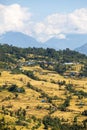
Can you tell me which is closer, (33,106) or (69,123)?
(69,123)

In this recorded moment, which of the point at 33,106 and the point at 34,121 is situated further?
the point at 33,106

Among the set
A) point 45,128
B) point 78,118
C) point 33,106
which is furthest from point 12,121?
point 33,106

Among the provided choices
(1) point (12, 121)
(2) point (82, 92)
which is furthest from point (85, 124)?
(2) point (82, 92)

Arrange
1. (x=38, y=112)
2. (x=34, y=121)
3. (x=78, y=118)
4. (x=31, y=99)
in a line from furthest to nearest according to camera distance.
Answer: (x=31, y=99)
(x=38, y=112)
(x=78, y=118)
(x=34, y=121)

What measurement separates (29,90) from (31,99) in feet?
48.8

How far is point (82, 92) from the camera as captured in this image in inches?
7785

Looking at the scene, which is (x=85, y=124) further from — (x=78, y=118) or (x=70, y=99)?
(x=70, y=99)

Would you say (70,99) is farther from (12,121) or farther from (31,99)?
(12,121)

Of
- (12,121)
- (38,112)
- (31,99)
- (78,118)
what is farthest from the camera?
(31,99)

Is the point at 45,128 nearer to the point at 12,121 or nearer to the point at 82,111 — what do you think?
the point at 12,121

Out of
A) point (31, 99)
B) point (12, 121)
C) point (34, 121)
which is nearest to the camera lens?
point (12, 121)

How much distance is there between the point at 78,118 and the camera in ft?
487

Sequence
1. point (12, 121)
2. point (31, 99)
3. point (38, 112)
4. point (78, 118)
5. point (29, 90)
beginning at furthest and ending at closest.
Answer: point (29, 90) → point (31, 99) → point (38, 112) → point (78, 118) → point (12, 121)

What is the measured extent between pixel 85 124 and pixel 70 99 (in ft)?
175
